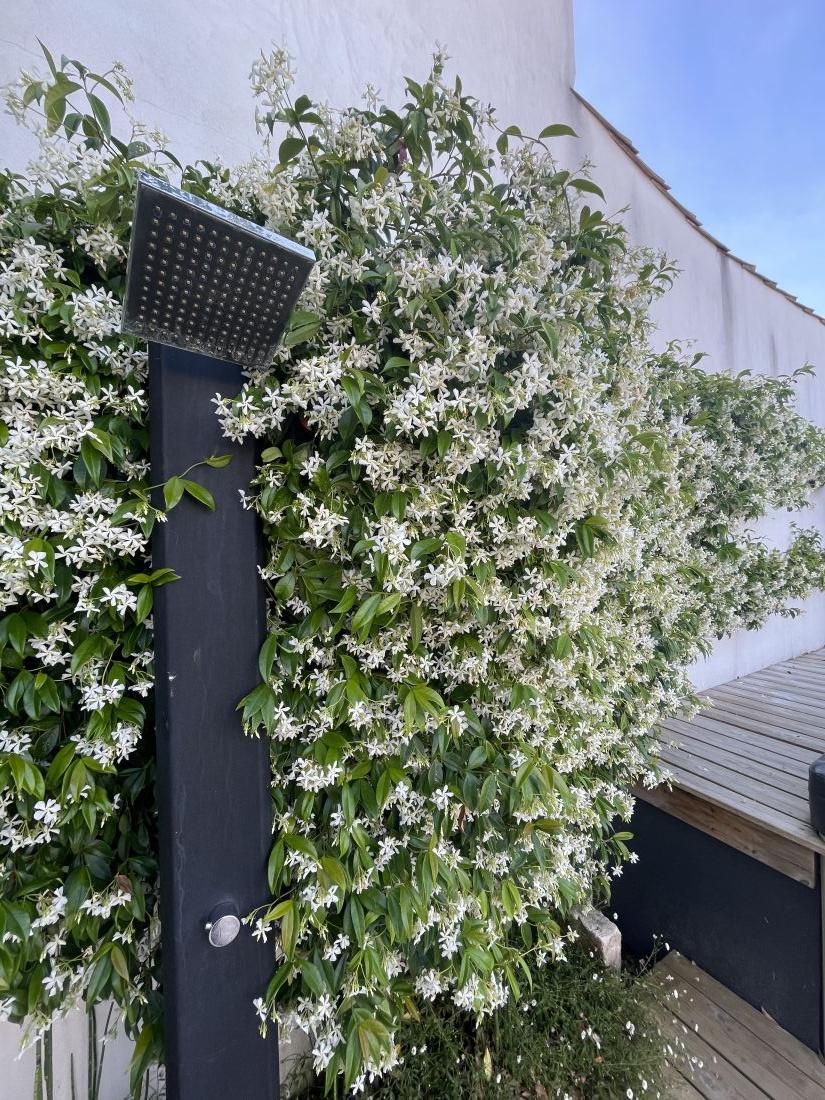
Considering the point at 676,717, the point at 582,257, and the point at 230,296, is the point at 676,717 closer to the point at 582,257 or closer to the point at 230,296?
the point at 582,257

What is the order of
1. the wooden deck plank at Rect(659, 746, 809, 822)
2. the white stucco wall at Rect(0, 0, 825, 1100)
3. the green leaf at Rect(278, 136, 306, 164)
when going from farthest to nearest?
the wooden deck plank at Rect(659, 746, 809, 822) < the white stucco wall at Rect(0, 0, 825, 1100) < the green leaf at Rect(278, 136, 306, 164)

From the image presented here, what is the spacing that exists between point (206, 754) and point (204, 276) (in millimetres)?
744

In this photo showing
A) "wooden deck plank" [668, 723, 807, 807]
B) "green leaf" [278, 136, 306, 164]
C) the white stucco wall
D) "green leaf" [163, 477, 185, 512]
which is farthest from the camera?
"wooden deck plank" [668, 723, 807, 807]

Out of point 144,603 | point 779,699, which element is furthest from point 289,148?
point 779,699

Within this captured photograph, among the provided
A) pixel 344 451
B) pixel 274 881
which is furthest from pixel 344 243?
pixel 274 881

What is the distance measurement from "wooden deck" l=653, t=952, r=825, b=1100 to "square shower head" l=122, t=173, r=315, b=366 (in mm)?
2297

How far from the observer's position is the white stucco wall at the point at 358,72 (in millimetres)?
1159

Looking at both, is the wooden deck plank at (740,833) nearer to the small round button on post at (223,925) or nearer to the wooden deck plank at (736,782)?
the wooden deck plank at (736,782)

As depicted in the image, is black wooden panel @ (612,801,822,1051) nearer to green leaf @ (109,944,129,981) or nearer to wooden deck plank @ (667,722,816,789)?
wooden deck plank @ (667,722,816,789)

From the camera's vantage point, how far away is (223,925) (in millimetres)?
744

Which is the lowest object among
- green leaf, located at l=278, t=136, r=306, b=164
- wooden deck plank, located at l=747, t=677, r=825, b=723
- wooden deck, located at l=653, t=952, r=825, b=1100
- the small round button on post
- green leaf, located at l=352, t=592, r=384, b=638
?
wooden deck, located at l=653, t=952, r=825, b=1100

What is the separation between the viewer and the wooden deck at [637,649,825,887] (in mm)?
1627

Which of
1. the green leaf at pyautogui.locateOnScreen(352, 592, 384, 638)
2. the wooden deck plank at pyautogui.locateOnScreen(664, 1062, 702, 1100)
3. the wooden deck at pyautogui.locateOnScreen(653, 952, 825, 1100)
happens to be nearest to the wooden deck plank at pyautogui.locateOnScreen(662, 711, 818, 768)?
the wooden deck at pyautogui.locateOnScreen(653, 952, 825, 1100)

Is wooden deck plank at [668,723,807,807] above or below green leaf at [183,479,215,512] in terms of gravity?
below
